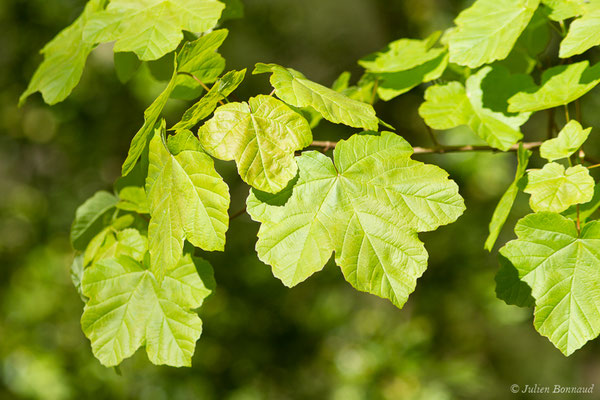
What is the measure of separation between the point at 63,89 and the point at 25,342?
2287 millimetres

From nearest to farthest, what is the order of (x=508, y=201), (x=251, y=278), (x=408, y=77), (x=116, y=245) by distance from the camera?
(x=508, y=201) < (x=116, y=245) < (x=408, y=77) < (x=251, y=278)

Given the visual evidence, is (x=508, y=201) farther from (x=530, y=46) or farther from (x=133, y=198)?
(x=133, y=198)

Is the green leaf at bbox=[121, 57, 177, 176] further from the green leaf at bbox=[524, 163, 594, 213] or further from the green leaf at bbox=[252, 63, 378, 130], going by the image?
the green leaf at bbox=[524, 163, 594, 213]

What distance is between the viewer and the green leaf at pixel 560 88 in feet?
2.78

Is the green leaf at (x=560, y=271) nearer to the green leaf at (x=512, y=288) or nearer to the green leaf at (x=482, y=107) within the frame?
the green leaf at (x=512, y=288)

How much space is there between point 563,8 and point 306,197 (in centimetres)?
57

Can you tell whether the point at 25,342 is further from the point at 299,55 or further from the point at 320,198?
the point at 320,198

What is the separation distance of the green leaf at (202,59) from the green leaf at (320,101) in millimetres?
93

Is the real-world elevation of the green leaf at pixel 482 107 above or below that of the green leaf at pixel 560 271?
above

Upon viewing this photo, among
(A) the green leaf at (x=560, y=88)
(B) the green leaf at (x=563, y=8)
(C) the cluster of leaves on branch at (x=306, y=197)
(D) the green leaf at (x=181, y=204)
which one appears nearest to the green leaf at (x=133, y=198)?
(C) the cluster of leaves on branch at (x=306, y=197)

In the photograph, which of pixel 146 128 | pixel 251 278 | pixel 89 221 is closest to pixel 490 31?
pixel 146 128

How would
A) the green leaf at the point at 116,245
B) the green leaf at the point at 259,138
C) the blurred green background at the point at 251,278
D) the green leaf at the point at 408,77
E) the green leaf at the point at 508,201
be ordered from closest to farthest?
the green leaf at the point at 259,138 < the green leaf at the point at 508,201 < the green leaf at the point at 116,245 < the green leaf at the point at 408,77 < the blurred green background at the point at 251,278

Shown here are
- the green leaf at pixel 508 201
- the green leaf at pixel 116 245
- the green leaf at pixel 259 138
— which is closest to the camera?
the green leaf at pixel 259 138

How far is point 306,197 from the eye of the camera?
75 centimetres
